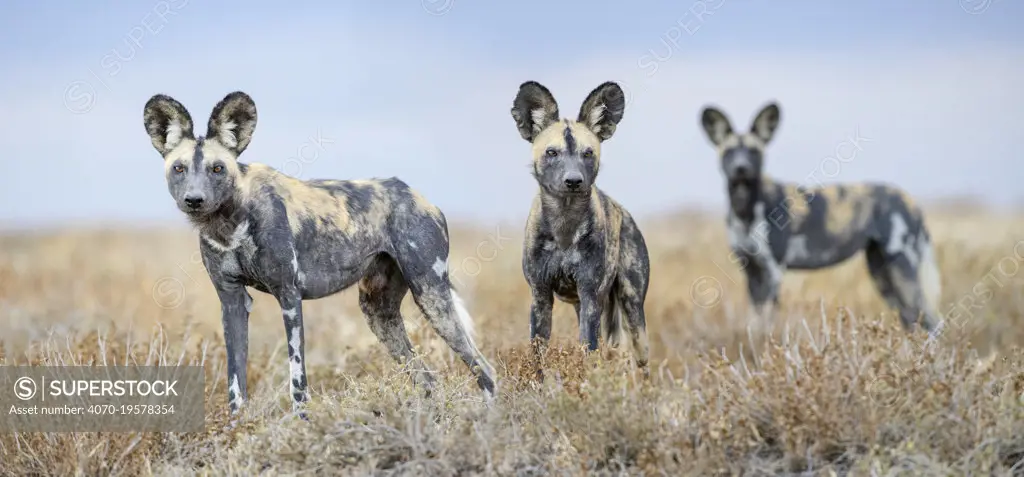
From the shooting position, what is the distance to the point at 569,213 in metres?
7.78

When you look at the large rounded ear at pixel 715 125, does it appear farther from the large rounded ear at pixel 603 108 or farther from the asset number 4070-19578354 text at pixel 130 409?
the asset number 4070-19578354 text at pixel 130 409

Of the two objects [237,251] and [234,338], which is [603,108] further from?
[234,338]

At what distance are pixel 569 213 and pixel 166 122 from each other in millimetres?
2663

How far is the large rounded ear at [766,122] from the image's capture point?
13.5 meters

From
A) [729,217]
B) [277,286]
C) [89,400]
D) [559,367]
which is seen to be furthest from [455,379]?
[729,217]

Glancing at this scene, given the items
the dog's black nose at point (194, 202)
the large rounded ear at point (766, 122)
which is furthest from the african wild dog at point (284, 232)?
the large rounded ear at point (766, 122)

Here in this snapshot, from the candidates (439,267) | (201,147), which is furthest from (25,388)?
(439,267)

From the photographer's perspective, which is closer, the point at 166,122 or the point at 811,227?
the point at 166,122

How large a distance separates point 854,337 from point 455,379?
2.60 metres

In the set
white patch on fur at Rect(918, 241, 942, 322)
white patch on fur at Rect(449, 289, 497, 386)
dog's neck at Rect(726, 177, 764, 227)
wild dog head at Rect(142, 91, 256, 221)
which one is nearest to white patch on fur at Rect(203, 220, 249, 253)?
wild dog head at Rect(142, 91, 256, 221)

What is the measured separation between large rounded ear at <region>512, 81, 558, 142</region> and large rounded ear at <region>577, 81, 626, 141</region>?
218mm

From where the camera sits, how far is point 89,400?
7828mm

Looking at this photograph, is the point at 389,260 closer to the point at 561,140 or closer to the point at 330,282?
the point at 330,282

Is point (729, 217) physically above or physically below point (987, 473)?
above
